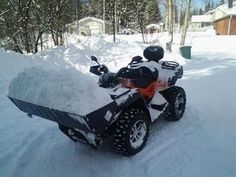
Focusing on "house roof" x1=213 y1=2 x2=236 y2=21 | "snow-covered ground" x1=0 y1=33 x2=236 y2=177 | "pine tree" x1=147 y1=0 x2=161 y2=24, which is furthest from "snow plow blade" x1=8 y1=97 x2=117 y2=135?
"house roof" x1=213 y1=2 x2=236 y2=21

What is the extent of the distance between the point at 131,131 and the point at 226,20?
46.9 metres

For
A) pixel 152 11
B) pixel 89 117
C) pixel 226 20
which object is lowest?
pixel 89 117

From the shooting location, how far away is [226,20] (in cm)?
4738

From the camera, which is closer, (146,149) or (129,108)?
(129,108)

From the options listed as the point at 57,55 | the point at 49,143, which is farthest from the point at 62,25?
the point at 49,143

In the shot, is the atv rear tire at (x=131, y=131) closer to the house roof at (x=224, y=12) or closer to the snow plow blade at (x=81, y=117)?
the snow plow blade at (x=81, y=117)

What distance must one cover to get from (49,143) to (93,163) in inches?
40.7

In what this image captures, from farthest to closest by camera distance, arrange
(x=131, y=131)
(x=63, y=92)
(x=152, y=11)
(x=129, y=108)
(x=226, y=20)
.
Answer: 1. (x=152, y=11)
2. (x=226, y=20)
3. (x=129, y=108)
4. (x=131, y=131)
5. (x=63, y=92)

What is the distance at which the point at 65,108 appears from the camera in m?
3.48

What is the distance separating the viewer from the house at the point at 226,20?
150 ft

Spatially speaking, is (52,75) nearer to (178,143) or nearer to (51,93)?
(51,93)

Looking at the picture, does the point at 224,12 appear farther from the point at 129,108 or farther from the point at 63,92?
the point at 63,92

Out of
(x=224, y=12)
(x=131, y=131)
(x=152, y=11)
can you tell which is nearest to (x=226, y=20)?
(x=224, y=12)

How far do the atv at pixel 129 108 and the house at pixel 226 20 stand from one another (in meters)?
43.4
